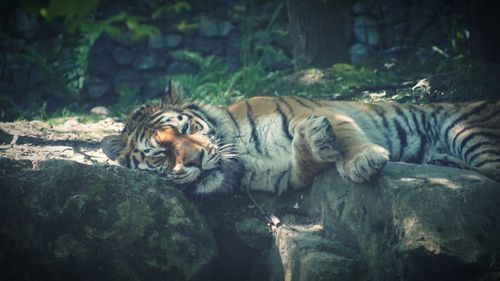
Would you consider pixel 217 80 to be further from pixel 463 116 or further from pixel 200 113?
pixel 463 116

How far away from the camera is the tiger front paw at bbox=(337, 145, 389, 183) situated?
312 centimetres

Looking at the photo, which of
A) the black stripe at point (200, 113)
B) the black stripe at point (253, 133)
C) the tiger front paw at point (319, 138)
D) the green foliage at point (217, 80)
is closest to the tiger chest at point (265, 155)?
the black stripe at point (253, 133)

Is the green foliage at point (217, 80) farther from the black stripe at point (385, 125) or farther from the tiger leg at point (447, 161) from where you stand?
the tiger leg at point (447, 161)

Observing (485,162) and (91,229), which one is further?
(485,162)

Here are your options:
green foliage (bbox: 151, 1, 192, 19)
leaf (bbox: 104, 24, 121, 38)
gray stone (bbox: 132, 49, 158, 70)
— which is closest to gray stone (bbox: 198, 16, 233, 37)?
green foliage (bbox: 151, 1, 192, 19)

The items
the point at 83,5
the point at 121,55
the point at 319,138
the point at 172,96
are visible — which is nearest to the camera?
the point at 319,138

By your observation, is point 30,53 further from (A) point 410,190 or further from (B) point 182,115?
(A) point 410,190

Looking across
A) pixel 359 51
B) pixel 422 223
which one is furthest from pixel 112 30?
pixel 422 223

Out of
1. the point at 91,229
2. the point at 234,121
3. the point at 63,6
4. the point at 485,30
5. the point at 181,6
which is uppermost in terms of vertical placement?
the point at 181,6

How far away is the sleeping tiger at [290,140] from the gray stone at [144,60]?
214 inches

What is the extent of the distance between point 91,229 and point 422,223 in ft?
7.07

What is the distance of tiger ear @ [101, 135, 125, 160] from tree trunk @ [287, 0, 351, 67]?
3719 millimetres

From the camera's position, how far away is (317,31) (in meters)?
6.96

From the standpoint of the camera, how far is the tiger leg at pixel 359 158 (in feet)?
10.3
